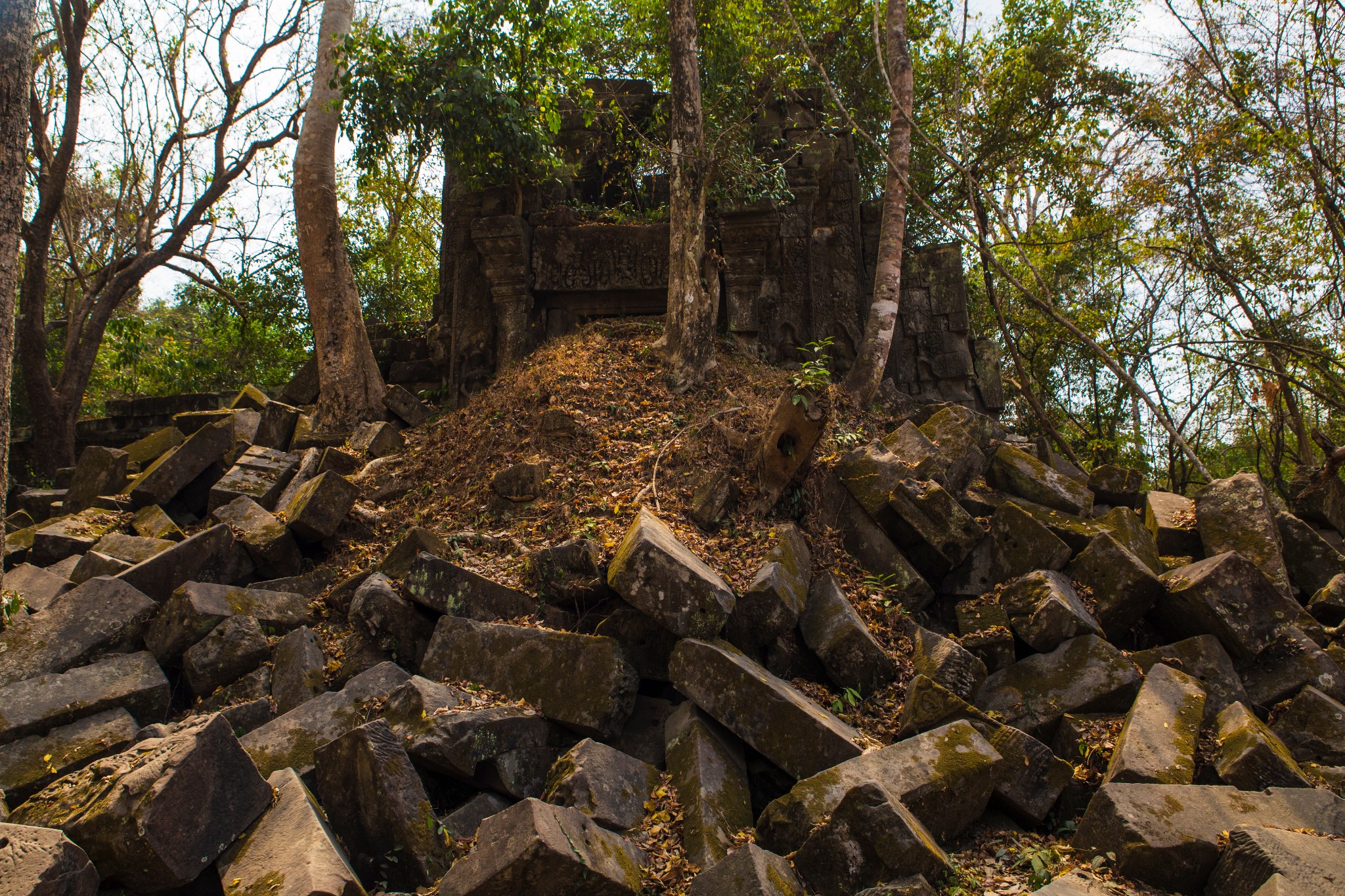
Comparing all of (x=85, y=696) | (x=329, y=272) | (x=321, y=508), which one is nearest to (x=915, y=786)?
(x=85, y=696)

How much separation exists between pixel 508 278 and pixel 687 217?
212cm

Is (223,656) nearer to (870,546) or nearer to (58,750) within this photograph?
(58,750)

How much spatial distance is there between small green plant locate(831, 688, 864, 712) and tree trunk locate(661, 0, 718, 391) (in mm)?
3509

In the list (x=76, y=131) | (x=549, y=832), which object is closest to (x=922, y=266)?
(x=549, y=832)

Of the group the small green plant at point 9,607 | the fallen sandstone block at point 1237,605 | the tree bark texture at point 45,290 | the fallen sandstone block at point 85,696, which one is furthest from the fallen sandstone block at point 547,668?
the tree bark texture at point 45,290

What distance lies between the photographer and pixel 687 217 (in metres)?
7.27

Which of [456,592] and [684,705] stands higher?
[456,592]

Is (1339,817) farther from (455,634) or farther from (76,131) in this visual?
(76,131)

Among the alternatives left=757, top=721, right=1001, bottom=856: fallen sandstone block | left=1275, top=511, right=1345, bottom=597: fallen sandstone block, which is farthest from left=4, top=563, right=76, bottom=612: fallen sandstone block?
left=1275, top=511, right=1345, bottom=597: fallen sandstone block

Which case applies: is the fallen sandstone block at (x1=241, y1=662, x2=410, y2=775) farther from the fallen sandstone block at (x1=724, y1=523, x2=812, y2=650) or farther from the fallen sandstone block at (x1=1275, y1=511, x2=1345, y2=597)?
the fallen sandstone block at (x1=1275, y1=511, x2=1345, y2=597)

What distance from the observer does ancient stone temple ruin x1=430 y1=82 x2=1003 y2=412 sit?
8.37m

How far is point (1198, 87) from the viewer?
9.80m

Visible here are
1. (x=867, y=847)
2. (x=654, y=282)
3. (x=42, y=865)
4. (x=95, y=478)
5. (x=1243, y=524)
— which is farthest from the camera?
(x=654, y=282)

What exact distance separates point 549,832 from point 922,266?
28.8ft
